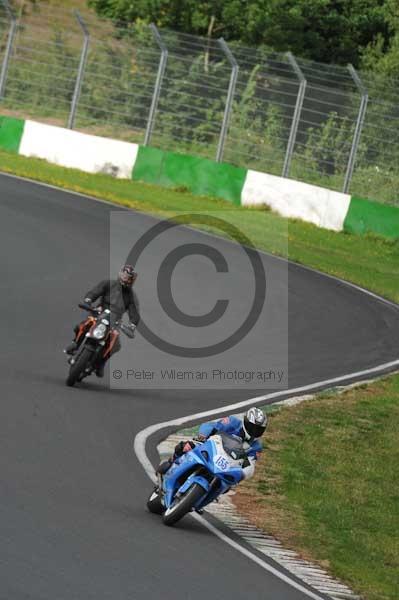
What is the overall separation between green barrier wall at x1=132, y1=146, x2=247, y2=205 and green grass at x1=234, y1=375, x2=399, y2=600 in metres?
15.5

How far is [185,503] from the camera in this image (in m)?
Answer: 10.3

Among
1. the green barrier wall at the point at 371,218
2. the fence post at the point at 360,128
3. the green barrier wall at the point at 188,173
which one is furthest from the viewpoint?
the green barrier wall at the point at 188,173

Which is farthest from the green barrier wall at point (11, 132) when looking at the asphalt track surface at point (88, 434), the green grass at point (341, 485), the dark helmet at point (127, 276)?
the dark helmet at point (127, 276)

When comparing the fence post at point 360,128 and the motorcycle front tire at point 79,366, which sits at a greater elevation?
the fence post at point 360,128

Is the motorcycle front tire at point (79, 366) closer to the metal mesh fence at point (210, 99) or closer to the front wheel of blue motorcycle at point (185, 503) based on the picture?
the front wheel of blue motorcycle at point (185, 503)

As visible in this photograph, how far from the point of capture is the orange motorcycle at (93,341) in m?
14.7

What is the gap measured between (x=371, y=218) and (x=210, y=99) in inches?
256

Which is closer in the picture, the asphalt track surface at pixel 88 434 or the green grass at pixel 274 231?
the asphalt track surface at pixel 88 434

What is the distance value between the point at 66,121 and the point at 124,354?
1960 centimetres

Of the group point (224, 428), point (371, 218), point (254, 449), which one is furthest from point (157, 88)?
point (254, 449)

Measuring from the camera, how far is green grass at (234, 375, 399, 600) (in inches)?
446

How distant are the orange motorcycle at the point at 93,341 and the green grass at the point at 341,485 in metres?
2.26

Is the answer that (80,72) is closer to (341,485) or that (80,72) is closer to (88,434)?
(341,485)

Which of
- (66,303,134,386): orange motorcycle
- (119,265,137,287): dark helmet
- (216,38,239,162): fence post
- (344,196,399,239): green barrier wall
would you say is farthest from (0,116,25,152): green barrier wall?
(66,303,134,386): orange motorcycle
